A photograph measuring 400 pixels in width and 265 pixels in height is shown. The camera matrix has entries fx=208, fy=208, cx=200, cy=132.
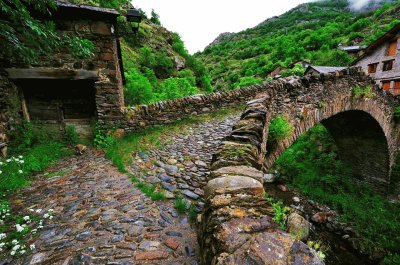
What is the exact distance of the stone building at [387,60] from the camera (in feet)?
66.5

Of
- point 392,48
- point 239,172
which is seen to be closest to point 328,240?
point 239,172

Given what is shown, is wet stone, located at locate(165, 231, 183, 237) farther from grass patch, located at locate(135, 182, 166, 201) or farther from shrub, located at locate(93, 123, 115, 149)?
shrub, located at locate(93, 123, 115, 149)

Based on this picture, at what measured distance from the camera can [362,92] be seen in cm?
767

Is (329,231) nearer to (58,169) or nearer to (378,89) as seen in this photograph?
(378,89)

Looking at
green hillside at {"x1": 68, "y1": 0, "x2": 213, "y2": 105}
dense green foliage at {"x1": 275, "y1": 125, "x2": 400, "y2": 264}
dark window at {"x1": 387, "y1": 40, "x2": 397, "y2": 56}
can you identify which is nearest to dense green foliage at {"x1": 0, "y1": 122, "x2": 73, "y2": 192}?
green hillside at {"x1": 68, "y1": 0, "x2": 213, "y2": 105}

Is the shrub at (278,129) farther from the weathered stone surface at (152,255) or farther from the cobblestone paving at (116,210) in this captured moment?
the weathered stone surface at (152,255)

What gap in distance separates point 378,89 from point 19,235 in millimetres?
11953

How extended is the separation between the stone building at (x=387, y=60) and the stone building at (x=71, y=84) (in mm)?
24451

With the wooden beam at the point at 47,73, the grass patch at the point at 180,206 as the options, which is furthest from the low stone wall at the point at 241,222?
the wooden beam at the point at 47,73

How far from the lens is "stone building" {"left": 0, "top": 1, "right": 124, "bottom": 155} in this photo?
5430 mm

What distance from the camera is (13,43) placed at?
9.84ft

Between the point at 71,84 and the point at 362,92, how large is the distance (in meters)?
9.90

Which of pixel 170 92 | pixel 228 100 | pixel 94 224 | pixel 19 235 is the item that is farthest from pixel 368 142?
pixel 19 235

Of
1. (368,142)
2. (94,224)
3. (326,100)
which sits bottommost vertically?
(368,142)
